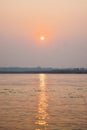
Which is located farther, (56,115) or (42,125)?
(56,115)

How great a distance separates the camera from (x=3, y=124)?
104ft

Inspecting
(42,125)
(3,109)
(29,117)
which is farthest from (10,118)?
(3,109)

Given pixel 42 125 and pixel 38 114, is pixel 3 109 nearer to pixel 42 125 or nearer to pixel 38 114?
pixel 38 114

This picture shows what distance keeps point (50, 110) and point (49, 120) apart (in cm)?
741

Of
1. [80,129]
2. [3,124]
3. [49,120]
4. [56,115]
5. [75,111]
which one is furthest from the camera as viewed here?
[75,111]

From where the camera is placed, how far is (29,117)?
115ft

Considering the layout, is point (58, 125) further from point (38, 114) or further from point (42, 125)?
point (38, 114)

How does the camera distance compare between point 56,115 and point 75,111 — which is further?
point 75,111

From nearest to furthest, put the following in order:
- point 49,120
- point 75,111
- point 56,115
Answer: point 49,120, point 56,115, point 75,111

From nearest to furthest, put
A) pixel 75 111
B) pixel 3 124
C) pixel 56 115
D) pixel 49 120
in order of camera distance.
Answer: pixel 3 124 < pixel 49 120 < pixel 56 115 < pixel 75 111

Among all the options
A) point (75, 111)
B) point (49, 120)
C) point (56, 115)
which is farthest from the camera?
point (75, 111)

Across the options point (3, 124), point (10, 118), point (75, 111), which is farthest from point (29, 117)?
point (75, 111)

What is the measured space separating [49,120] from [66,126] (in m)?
3.54

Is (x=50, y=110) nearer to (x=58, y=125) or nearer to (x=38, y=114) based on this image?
(x=38, y=114)
